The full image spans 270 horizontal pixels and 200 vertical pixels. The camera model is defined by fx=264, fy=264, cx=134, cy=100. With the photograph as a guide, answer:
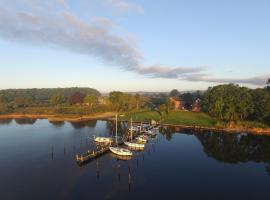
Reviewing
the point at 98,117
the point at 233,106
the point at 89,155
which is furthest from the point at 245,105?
the point at 98,117

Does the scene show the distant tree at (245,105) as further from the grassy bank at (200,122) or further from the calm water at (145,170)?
the calm water at (145,170)

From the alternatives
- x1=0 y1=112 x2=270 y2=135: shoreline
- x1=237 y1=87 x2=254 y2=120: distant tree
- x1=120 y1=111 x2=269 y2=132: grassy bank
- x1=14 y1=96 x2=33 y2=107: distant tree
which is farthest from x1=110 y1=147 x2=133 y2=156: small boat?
x1=14 y1=96 x2=33 y2=107: distant tree

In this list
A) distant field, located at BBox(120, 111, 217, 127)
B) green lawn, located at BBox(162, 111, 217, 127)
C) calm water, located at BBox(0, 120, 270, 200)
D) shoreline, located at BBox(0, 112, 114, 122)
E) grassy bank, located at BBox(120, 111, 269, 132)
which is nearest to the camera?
Answer: calm water, located at BBox(0, 120, 270, 200)

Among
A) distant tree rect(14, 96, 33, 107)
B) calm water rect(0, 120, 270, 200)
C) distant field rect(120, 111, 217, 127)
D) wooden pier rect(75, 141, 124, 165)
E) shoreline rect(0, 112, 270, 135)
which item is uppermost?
distant tree rect(14, 96, 33, 107)

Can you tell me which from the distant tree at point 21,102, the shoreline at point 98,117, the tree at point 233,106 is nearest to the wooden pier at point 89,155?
the shoreline at point 98,117

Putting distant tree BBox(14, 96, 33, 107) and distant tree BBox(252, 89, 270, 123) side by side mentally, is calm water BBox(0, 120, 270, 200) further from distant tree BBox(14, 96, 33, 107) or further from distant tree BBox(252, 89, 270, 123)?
distant tree BBox(14, 96, 33, 107)

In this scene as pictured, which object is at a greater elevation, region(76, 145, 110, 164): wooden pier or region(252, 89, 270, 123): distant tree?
region(252, 89, 270, 123): distant tree

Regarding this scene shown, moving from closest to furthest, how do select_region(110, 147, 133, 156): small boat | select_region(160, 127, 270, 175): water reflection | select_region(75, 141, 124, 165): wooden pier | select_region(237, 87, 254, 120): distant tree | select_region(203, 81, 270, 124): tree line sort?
select_region(75, 141, 124, 165): wooden pier
select_region(110, 147, 133, 156): small boat
select_region(160, 127, 270, 175): water reflection
select_region(203, 81, 270, 124): tree line
select_region(237, 87, 254, 120): distant tree

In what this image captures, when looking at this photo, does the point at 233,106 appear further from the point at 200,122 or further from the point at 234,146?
the point at 234,146

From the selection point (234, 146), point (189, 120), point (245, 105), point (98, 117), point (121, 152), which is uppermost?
point (245, 105)

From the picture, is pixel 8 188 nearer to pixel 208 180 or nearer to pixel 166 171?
pixel 166 171
